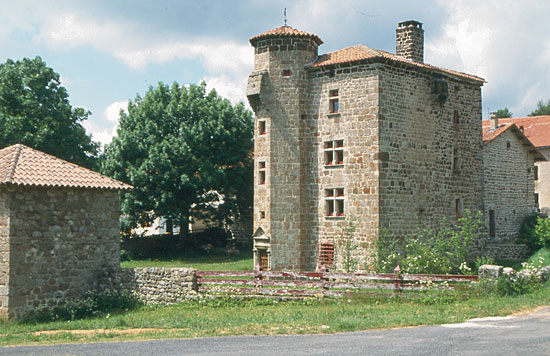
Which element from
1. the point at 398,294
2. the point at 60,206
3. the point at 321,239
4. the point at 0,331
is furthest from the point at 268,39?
the point at 0,331

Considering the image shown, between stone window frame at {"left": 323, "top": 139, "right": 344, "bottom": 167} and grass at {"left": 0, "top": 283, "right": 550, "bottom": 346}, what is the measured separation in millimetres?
10792

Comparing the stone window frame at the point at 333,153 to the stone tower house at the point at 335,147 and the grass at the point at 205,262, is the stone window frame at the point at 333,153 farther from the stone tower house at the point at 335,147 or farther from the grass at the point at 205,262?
the grass at the point at 205,262

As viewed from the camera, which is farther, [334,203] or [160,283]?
[334,203]

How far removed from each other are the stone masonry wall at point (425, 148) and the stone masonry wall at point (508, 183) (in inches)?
72.6

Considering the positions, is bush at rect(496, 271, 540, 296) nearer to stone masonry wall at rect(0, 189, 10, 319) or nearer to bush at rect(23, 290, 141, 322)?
bush at rect(23, 290, 141, 322)

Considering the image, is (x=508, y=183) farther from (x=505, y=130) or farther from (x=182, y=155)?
(x=182, y=155)

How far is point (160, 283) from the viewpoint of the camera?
802 inches

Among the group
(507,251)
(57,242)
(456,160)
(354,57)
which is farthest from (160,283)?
(507,251)

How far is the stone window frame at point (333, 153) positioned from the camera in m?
28.1

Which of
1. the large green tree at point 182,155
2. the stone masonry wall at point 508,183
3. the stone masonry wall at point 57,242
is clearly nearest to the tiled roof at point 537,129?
the stone masonry wall at point 508,183

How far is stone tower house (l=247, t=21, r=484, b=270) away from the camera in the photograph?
27266 millimetres

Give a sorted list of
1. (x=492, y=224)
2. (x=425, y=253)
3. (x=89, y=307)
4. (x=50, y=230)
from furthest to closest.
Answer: (x=492, y=224) → (x=425, y=253) → (x=89, y=307) → (x=50, y=230)

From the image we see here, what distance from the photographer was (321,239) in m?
28.3

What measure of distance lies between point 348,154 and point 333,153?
2.72ft
